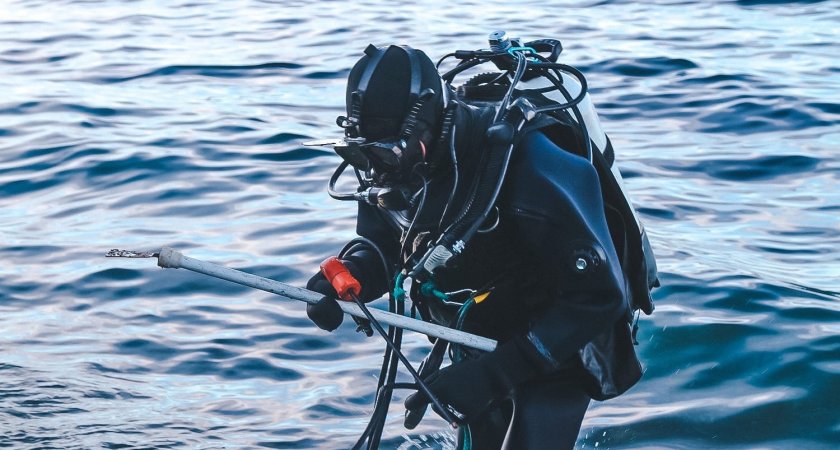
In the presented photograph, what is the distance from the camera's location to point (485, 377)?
378 cm

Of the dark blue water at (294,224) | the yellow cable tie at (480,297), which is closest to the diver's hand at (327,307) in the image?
the yellow cable tie at (480,297)

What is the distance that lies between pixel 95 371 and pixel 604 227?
12.3 feet

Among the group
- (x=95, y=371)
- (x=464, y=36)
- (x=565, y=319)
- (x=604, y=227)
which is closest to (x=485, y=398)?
(x=565, y=319)

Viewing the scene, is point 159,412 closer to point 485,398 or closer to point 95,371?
point 95,371

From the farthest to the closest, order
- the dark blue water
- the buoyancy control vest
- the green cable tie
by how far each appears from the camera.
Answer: the dark blue water → the green cable tie → the buoyancy control vest

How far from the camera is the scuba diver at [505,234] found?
3.71 meters

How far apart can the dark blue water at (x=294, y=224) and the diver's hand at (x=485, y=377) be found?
2.08 m

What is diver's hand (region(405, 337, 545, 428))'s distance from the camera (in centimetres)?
376

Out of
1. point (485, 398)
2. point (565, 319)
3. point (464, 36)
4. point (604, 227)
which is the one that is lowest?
point (464, 36)

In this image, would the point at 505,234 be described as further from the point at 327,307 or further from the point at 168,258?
the point at 168,258

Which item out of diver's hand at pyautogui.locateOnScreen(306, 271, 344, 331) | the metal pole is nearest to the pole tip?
the metal pole

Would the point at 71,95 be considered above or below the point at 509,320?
below

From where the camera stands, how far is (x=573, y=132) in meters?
4.01

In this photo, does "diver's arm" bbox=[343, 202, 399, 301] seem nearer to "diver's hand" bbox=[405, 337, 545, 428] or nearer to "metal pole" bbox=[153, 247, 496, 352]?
"metal pole" bbox=[153, 247, 496, 352]
